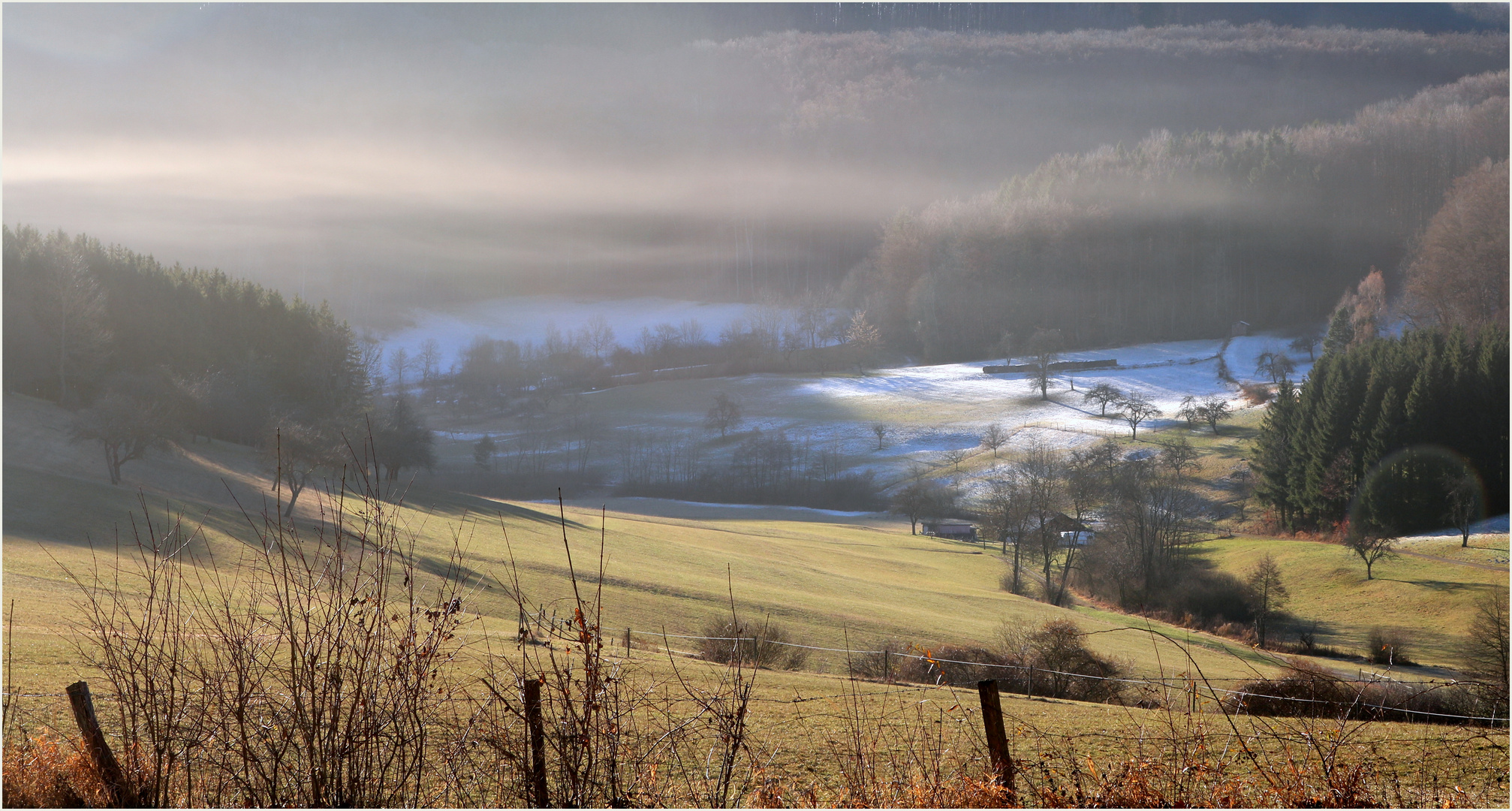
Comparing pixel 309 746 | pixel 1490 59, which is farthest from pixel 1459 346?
pixel 1490 59

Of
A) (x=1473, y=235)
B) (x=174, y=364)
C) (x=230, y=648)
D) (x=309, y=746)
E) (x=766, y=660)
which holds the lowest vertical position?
(x=766, y=660)

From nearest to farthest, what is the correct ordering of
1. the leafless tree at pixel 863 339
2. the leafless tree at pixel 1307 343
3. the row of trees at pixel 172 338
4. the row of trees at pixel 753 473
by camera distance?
the row of trees at pixel 172 338
the row of trees at pixel 753 473
the leafless tree at pixel 1307 343
the leafless tree at pixel 863 339

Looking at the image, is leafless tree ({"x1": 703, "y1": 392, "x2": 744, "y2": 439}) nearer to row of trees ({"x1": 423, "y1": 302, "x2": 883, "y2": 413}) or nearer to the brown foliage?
row of trees ({"x1": 423, "y1": 302, "x2": 883, "y2": 413})

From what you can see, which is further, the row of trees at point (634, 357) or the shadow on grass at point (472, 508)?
the row of trees at point (634, 357)

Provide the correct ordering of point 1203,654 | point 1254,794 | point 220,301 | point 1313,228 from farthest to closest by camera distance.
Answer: point 1313,228 → point 220,301 → point 1203,654 → point 1254,794

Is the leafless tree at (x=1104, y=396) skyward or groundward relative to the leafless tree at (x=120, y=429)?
skyward

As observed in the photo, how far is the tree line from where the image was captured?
5144 centimetres

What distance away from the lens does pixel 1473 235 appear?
10219cm

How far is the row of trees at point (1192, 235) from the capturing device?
5605 inches

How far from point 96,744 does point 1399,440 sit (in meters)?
84.2

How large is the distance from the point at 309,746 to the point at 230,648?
0.73 meters

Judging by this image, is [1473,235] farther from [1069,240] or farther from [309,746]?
[309,746]

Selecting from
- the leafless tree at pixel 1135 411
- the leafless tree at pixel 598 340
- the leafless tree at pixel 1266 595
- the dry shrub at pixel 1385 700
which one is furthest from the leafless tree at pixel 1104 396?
the leafless tree at pixel 598 340

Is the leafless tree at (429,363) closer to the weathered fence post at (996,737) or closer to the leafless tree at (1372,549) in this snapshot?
the leafless tree at (1372,549)
